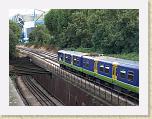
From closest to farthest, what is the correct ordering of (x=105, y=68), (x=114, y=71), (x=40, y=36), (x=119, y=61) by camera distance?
(x=119, y=61) → (x=114, y=71) → (x=40, y=36) → (x=105, y=68)

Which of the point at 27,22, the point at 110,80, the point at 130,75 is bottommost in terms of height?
the point at 110,80

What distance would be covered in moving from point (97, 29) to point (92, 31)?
0.11m

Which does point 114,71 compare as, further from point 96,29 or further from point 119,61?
point 96,29

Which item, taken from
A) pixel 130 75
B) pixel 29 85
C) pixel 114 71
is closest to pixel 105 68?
pixel 114 71

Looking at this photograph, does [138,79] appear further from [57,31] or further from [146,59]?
[57,31]

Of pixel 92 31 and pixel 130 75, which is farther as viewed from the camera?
pixel 92 31

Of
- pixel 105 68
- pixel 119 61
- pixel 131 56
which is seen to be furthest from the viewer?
pixel 105 68

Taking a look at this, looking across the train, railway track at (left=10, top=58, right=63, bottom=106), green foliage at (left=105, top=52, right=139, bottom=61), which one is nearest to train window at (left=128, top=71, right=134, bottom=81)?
the train

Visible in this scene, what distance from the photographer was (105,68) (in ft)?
46.2

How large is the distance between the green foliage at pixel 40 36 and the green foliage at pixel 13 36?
0.33 m

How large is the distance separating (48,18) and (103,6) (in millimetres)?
1018

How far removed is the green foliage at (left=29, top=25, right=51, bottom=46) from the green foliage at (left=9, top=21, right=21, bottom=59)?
1.09 feet

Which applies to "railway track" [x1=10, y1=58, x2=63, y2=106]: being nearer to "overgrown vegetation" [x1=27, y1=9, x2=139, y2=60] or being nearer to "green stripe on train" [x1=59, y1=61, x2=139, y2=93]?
"overgrown vegetation" [x1=27, y1=9, x2=139, y2=60]

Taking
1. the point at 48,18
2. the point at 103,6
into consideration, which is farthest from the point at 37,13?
the point at 103,6
